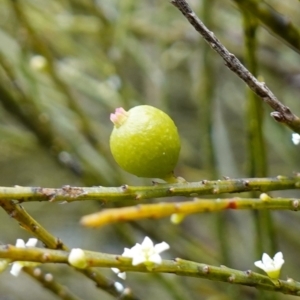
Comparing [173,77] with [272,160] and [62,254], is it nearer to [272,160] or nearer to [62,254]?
[272,160]

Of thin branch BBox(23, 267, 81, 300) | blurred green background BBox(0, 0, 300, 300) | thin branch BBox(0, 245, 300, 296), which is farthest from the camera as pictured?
blurred green background BBox(0, 0, 300, 300)

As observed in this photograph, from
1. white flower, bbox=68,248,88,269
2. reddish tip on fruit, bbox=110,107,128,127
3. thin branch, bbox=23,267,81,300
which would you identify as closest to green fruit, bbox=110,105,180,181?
reddish tip on fruit, bbox=110,107,128,127

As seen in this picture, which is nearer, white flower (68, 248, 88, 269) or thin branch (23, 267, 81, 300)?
white flower (68, 248, 88, 269)

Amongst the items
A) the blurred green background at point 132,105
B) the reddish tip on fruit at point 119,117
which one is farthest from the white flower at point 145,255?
the blurred green background at point 132,105

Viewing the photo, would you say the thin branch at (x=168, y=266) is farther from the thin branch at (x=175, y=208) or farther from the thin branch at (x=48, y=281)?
the thin branch at (x=48, y=281)

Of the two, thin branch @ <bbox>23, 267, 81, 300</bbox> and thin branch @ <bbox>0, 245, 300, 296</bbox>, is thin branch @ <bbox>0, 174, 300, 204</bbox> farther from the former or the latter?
thin branch @ <bbox>23, 267, 81, 300</bbox>
